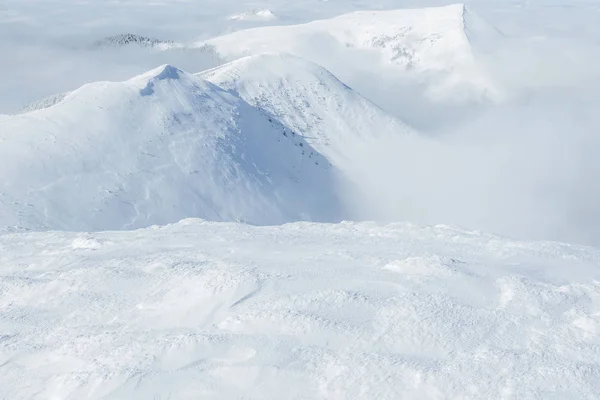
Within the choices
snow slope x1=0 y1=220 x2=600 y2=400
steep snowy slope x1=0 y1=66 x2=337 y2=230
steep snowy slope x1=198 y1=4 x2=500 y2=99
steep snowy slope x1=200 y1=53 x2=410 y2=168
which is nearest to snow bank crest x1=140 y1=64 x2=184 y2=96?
steep snowy slope x1=0 y1=66 x2=337 y2=230

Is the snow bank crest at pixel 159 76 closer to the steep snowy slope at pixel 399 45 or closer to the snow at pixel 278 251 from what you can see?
the snow at pixel 278 251

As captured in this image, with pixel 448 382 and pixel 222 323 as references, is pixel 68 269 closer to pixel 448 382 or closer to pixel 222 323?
pixel 222 323

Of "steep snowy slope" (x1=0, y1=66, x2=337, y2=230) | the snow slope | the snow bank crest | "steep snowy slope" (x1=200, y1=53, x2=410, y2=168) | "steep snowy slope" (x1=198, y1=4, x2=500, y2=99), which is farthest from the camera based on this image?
Answer: "steep snowy slope" (x1=198, y1=4, x2=500, y2=99)

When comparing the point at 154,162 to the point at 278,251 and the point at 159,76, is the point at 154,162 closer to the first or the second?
the point at 159,76

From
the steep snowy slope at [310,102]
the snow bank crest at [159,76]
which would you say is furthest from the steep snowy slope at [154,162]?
the steep snowy slope at [310,102]

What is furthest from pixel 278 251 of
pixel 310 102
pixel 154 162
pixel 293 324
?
pixel 310 102

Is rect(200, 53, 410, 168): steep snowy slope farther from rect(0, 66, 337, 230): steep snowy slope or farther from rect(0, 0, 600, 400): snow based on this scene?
rect(0, 66, 337, 230): steep snowy slope

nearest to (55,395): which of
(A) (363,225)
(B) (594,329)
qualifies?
(B) (594,329)
